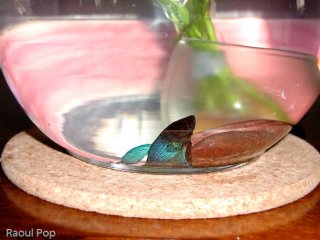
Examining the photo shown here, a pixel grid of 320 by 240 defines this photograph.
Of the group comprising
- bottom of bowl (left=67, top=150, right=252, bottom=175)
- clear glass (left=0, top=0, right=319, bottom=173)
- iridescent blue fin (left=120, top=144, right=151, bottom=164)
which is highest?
clear glass (left=0, top=0, right=319, bottom=173)

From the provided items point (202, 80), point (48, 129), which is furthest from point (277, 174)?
point (48, 129)

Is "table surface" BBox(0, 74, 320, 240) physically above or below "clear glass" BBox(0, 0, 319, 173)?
below

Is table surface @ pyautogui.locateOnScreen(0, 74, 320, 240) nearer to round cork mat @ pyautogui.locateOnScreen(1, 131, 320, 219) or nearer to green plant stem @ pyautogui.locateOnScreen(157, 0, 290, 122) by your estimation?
round cork mat @ pyautogui.locateOnScreen(1, 131, 320, 219)

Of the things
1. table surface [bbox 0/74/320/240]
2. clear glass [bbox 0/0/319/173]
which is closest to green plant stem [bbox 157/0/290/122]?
clear glass [bbox 0/0/319/173]

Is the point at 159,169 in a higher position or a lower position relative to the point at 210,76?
lower

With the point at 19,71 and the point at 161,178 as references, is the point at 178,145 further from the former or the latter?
the point at 19,71

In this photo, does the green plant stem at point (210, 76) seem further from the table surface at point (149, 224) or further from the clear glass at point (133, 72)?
the table surface at point (149, 224)

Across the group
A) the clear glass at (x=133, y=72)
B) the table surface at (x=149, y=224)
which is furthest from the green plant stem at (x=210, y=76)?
the table surface at (x=149, y=224)
